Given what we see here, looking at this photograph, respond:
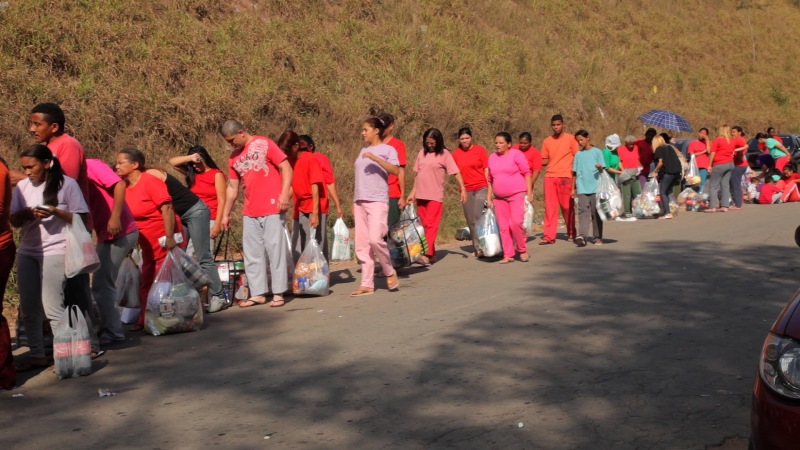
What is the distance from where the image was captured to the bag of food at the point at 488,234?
13977 millimetres

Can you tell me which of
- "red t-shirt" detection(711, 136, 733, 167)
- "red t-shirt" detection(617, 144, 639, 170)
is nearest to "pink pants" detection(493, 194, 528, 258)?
"red t-shirt" detection(617, 144, 639, 170)

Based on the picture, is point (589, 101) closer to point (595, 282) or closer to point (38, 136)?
point (595, 282)

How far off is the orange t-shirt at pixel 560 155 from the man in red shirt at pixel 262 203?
6.41 metres

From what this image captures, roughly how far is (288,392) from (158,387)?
106 centimetres

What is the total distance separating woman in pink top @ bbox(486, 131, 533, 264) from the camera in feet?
45.5

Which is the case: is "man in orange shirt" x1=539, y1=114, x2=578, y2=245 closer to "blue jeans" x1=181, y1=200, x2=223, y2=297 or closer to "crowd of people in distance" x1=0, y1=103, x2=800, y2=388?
"crowd of people in distance" x1=0, y1=103, x2=800, y2=388

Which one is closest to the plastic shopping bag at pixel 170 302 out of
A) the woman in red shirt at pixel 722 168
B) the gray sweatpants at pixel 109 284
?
the gray sweatpants at pixel 109 284

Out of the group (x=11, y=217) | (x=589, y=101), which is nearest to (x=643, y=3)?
(x=589, y=101)

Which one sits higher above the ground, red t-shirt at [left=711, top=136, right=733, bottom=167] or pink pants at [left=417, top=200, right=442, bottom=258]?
red t-shirt at [left=711, top=136, right=733, bottom=167]

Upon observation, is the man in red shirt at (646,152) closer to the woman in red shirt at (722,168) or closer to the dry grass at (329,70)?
the woman in red shirt at (722,168)

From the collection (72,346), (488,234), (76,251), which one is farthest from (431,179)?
(72,346)

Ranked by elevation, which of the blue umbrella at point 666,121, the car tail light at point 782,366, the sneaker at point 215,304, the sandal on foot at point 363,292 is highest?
the blue umbrella at point 666,121

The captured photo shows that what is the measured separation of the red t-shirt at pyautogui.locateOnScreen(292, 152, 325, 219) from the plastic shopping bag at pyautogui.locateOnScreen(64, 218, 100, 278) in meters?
4.27

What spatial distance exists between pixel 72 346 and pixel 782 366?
18.0 feet
